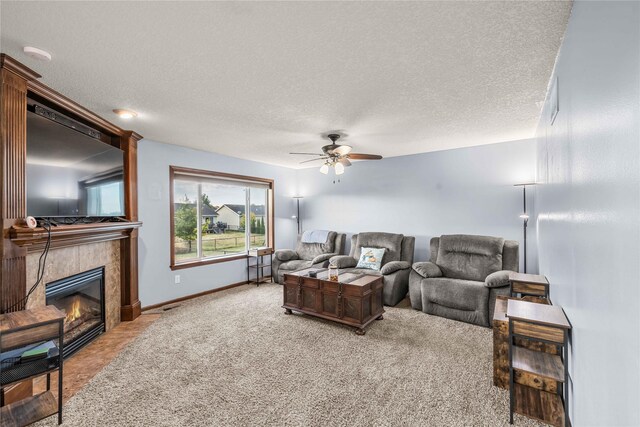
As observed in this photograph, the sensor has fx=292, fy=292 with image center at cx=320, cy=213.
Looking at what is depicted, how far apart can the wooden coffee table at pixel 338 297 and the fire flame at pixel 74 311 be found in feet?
7.37

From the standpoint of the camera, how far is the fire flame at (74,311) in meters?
2.91

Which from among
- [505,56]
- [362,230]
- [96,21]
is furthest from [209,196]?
[505,56]

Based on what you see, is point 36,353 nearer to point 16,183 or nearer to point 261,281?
point 16,183

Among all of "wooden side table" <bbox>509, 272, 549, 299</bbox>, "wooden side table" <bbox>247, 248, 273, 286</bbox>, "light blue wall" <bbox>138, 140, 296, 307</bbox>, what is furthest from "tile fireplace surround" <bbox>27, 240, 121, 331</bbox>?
"wooden side table" <bbox>509, 272, 549, 299</bbox>

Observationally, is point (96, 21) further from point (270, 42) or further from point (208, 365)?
point (208, 365)

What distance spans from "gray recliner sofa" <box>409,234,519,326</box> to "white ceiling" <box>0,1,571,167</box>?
165 cm

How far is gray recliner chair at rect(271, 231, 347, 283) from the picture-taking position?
525 centimetres

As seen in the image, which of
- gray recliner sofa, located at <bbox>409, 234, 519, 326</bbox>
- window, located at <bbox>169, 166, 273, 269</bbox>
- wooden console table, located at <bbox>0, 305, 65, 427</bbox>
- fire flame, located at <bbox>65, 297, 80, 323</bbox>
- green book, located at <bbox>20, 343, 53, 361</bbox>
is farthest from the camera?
window, located at <bbox>169, 166, 273, 269</bbox>

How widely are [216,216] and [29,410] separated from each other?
11.6 feet

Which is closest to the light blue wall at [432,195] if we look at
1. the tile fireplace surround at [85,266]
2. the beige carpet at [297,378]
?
the beige carpet at [297,378]

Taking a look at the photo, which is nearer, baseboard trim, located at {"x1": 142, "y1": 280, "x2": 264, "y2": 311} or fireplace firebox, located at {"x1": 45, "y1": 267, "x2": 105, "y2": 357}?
fireplace firebox, located at {"x1": 45, "y1": 267, "x2": 105, "y2": 357}

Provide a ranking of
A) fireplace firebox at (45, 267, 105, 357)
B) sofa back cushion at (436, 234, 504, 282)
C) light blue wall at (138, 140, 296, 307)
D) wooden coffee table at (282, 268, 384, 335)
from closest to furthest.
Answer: fireplace firebox at (45, 267, 105, 357), wooden coffee table at (282, 268, 384, 335), sofa back cushion at (436, 234, 504, 282), light blue wall at (138, 140, 296, 307)

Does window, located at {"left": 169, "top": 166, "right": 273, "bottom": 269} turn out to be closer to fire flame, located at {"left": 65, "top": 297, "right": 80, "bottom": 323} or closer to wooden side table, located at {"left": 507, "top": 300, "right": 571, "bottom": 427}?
fire flame, located at {"left": 65, "top": 297, "right": 80, "bottom": 323}

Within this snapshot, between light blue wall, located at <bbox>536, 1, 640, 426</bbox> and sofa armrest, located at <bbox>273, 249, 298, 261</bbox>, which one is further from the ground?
light blue wall, located at <bbox>536, 1, 640, 426</bbox>
